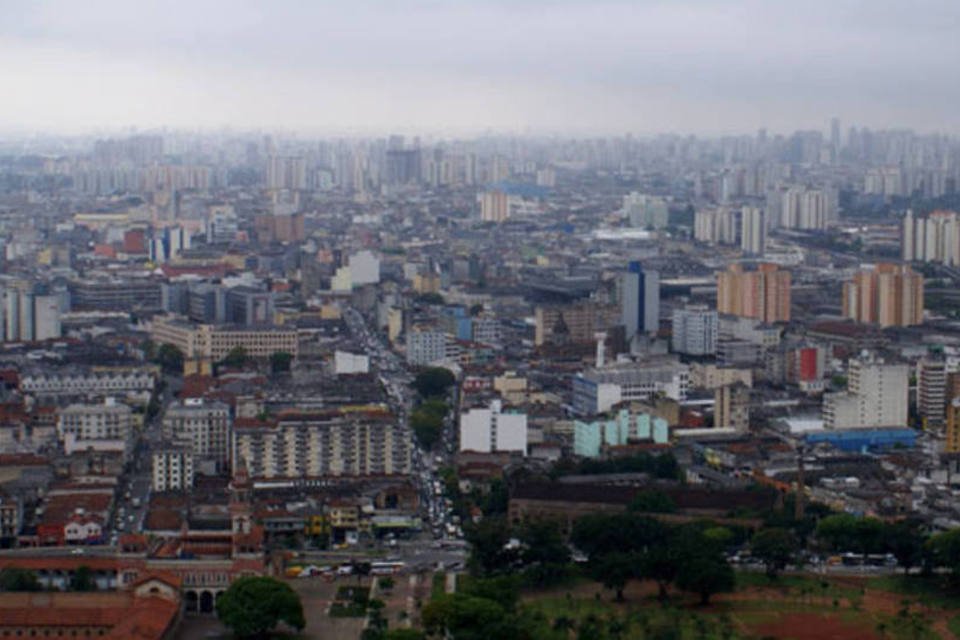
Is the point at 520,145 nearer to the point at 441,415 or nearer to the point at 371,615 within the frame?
the point at 441,415

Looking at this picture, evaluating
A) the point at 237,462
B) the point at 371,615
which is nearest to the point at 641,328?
the point at 237,462

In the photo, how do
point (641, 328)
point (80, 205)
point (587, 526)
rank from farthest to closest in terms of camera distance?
point (80, 205)
point (641, 328)
point (587, 526)

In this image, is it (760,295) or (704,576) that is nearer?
(704,576)

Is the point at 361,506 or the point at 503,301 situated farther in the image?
the point at 503,301

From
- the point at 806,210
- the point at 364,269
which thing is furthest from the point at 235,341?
the point at 806,210

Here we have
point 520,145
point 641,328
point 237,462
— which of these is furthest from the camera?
point 520,145

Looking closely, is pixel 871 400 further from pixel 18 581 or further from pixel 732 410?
pixel 18 581

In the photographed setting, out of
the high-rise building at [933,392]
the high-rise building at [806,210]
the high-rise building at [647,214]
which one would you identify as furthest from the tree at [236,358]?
the high-rise building at [806,210]
